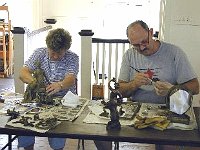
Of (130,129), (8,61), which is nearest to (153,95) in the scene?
(130,129)

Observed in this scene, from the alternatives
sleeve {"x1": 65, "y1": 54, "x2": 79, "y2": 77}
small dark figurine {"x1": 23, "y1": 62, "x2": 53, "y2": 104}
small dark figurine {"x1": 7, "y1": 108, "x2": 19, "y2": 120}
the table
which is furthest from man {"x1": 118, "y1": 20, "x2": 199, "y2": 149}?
small dark figurine {"x1": 7, "y1": 108, "x2": 19, "y2": 120}

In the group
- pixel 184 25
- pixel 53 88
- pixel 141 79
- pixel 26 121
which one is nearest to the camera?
pixel 26 121

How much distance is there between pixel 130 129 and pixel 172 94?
33 centimetres

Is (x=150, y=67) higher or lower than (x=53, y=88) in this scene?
higher

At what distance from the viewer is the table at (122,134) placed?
170 centimetres

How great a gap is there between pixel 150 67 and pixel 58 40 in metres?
0.70

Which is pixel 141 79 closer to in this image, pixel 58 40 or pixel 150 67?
pixel 150 67

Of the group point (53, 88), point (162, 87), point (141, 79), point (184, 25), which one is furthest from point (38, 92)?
point (184, 25)

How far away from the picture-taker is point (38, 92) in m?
2.27

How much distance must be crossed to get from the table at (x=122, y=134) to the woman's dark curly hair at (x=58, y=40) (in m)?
0.92

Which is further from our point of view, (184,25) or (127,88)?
(184,25)

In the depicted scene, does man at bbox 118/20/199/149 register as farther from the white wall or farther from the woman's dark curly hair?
the white wall

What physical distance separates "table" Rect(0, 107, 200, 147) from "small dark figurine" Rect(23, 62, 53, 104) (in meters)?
0.41

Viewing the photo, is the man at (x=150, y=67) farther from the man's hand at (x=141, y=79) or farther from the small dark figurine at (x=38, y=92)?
the small dark figurine at (x=38, y=92)
